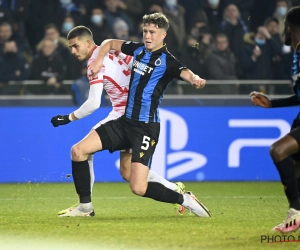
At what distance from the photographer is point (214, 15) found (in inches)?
528

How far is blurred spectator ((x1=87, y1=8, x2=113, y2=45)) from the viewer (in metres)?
13.1

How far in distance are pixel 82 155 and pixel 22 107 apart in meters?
4.46

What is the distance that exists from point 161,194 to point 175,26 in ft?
21.2

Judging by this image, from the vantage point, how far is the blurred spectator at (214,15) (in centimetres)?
1338

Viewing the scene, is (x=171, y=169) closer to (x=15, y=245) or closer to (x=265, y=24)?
(x=265, y=24)

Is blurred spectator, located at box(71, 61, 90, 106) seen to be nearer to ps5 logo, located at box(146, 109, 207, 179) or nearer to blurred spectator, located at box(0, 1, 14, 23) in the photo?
ps5 logo, located at box(146, 109, 207, 179)

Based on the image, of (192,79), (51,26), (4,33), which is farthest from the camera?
(51,26)

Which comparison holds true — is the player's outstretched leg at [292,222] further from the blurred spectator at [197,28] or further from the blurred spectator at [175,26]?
the blurred spectator at [197,28]

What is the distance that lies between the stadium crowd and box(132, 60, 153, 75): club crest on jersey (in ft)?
17.1

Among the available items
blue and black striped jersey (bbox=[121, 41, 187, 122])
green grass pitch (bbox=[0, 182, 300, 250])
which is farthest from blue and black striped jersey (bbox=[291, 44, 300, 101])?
blue and black striped jersey (bbox=[121, 41, 187, 122])

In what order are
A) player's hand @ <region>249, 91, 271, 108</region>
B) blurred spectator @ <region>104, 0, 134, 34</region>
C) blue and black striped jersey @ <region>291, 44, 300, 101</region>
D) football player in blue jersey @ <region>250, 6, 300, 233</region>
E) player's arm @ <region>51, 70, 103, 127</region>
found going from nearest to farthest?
1. football player in blue jersey @ <region>250, 6, 300, 233</region>
2. blue and black striped jersey @ <region>291, 44, 300, 101</region>
3. player's hand @ <region>249, 91, 271, 108</region>
4. player's arm @ <region>51, 70, 103, 127</region>
5. blurred spectator @ <region>104, 0, 134, 34</region>

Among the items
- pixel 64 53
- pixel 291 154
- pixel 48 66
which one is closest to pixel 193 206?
pixel 291 154

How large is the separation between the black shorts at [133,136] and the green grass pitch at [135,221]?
0.65 meters

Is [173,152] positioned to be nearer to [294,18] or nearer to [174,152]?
[174,152]
